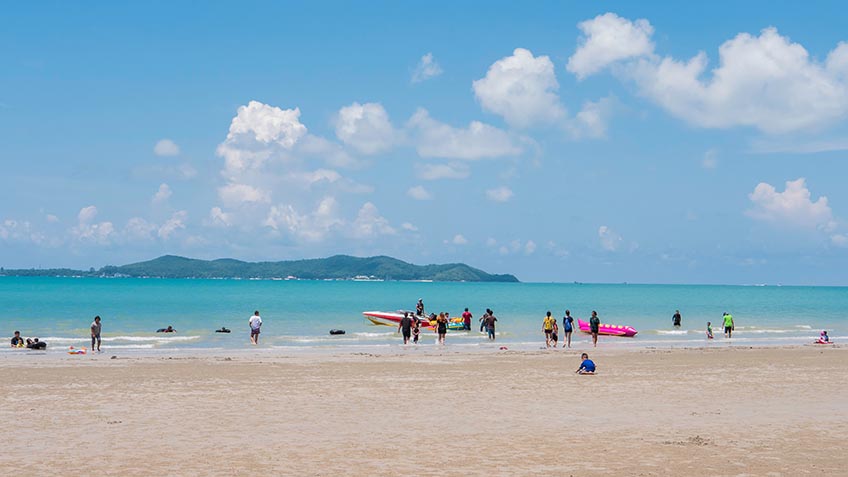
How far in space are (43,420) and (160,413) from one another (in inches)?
79.8

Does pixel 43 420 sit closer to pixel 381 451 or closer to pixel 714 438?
pixel 381 451

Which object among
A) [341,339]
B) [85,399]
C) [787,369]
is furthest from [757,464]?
[341,339]

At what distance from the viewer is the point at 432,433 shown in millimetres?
13578


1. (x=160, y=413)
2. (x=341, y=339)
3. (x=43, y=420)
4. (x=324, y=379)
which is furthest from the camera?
(x=341, y=339)

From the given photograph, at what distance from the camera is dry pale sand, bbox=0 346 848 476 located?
1121 cm

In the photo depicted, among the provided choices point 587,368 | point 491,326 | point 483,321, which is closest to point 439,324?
point 491,326

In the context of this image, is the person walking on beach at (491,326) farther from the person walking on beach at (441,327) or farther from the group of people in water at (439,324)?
the person walking on beach at (441,327)

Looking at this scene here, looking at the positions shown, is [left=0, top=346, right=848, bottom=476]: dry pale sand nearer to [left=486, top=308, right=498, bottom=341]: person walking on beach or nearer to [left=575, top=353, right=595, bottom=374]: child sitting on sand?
[left=575, top=353, right=595, bottom=374]: child sitting on sand

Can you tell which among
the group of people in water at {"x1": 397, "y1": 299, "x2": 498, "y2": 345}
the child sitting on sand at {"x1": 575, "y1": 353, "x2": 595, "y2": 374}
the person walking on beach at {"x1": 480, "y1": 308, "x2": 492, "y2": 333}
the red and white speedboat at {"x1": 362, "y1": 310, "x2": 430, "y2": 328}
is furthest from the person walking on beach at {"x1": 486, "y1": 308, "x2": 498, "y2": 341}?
the child sitting on sand at {"x1": 575, "y1": 353, "x2": 595, "y2": 374}

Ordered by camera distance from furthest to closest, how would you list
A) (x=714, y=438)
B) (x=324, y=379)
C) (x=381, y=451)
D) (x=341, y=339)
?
(x=341, y=339) → (x=324, y=379) → (x=714, y=438) → (x=381, y=451)

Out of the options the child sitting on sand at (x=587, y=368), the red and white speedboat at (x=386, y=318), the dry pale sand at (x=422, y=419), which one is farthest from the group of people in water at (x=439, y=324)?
the child sitting on sand at (x=587, y=368)

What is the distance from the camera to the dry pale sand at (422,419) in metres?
11.2

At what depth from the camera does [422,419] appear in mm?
15094

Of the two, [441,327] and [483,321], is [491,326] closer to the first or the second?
[483,321]
